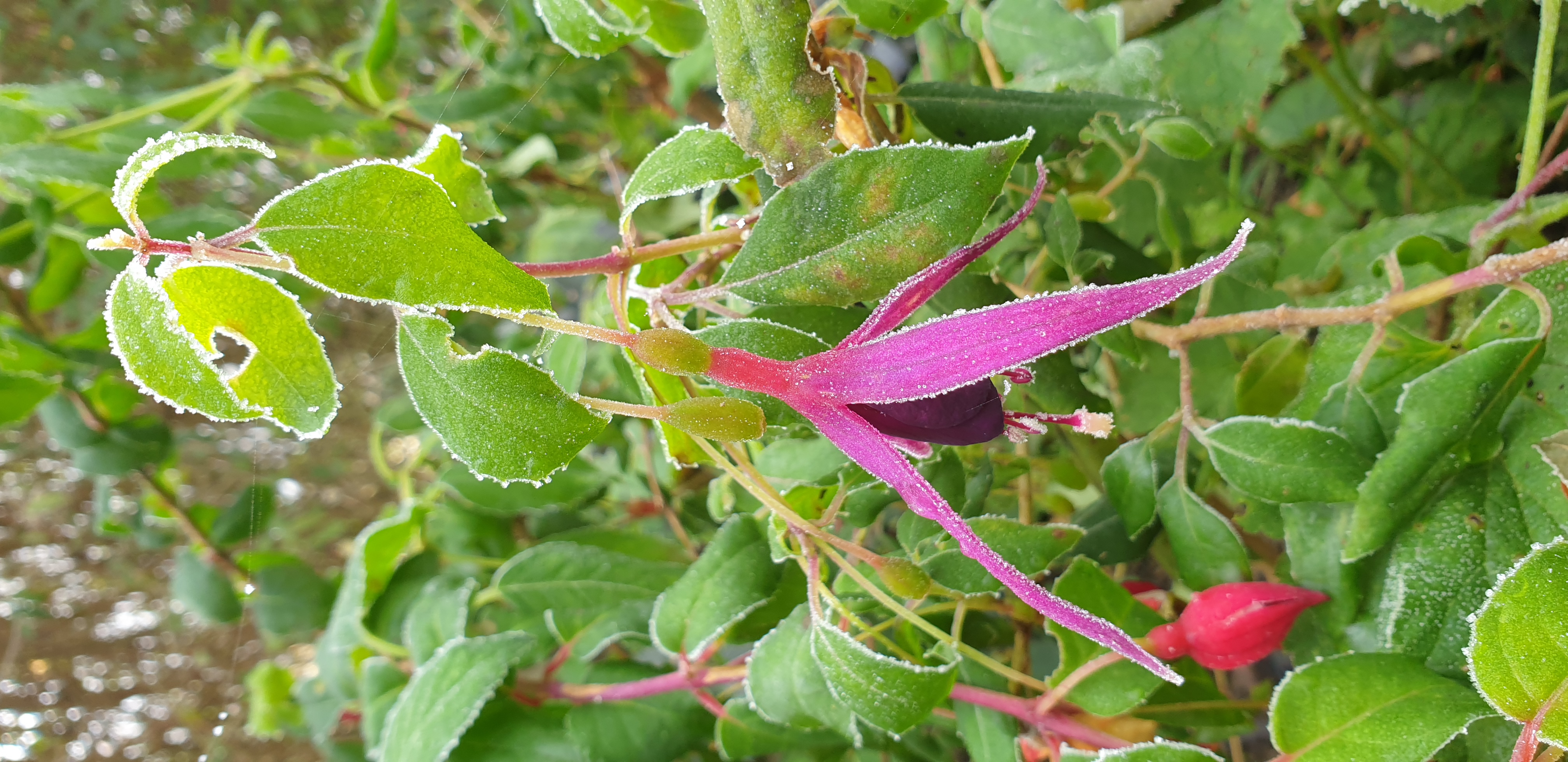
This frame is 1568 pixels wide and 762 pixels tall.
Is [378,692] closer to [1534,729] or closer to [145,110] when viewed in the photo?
[145,110]

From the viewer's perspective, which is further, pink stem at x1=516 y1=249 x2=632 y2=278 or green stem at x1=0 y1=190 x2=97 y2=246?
green stem at x1=0 y1=190 x2=97 y2=246

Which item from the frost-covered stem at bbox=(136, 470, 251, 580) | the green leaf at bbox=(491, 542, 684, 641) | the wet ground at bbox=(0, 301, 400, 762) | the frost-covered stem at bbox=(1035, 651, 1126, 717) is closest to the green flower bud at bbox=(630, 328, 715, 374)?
the frost-covered stem at bbox=(1035, 651, 1126, 717)

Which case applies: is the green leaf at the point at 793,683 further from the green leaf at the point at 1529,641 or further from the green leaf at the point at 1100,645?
the green leaf at the point at 1529,641

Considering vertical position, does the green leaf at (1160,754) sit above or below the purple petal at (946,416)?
below

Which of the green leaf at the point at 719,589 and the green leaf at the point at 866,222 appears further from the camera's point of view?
the green leaf at the point at 719,589

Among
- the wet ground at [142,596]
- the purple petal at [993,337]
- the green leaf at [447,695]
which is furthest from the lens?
the wet ground at [142,596]

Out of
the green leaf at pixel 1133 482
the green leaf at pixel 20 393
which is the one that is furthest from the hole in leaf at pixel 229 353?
the green leaf at pixel 1133 482

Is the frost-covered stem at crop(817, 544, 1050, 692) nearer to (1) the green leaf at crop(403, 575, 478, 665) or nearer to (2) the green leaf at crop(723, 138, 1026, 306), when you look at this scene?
(2) the green leaf at crop(723, 138, 1026, 306)
